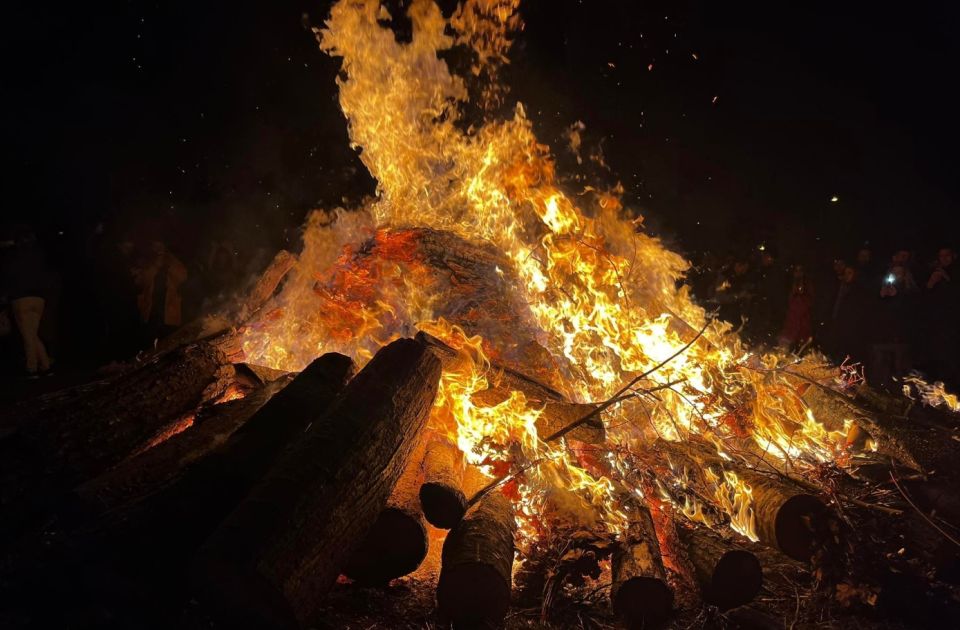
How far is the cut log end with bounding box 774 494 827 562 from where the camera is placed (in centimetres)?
341

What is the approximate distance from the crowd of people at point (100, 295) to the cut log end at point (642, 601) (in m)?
9.08

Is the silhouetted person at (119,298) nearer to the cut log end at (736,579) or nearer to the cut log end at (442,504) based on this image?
the cut log end at (442,504)

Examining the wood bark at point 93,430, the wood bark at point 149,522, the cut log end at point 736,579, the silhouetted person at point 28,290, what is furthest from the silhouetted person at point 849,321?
the silhouetted person at point 28,290

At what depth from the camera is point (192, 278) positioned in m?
9.83

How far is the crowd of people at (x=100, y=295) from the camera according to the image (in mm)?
7445

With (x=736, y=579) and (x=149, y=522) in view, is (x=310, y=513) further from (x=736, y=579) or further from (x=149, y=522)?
(x=736, y=579)

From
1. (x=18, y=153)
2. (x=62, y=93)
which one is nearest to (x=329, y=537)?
(x=18, y=153)

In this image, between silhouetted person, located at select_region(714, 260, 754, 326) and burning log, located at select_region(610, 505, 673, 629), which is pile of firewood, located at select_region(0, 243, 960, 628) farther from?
silhouetted person, located at select_region(714, 260, 754, 326)

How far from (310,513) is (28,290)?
8731mm

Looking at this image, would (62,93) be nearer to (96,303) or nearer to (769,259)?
(96,303)

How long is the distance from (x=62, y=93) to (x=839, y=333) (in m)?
20.1

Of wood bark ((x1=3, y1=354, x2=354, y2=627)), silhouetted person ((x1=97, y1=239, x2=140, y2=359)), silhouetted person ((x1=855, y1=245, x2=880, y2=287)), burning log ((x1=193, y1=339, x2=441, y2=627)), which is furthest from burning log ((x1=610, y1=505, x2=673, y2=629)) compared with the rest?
silhouetted person ((x1=855, y1=245, x2=880, y2=287))

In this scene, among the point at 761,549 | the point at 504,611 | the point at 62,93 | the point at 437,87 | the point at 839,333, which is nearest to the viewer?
the point at 504,611

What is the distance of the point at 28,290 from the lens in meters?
7.53
